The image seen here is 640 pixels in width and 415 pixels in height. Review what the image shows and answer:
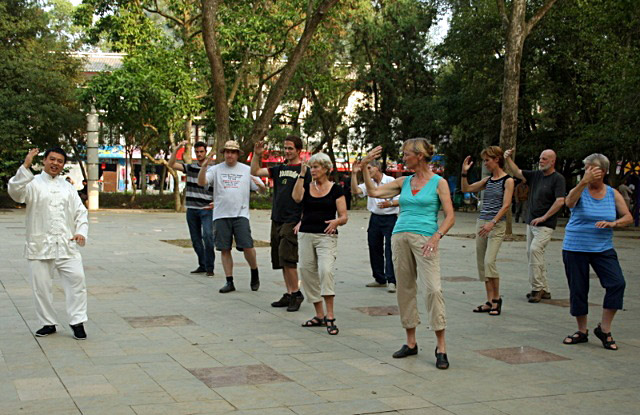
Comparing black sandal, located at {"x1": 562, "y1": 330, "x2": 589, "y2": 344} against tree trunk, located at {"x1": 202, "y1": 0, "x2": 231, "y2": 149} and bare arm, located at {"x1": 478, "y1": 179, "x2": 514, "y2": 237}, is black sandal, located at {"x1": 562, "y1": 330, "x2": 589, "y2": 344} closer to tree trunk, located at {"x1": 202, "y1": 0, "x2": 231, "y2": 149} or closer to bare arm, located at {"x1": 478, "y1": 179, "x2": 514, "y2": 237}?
bare arm, located at {"x1": 478, "y1": 179, "x2": 514, "y2": 237}

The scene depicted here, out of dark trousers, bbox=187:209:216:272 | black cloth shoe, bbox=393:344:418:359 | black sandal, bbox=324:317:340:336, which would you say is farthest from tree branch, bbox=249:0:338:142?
black cloth shoe, bbox=393:344:418:359

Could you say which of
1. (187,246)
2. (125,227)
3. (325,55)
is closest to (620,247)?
(187,246)

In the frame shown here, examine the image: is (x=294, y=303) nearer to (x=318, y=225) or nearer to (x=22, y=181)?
(x=318, y=225)

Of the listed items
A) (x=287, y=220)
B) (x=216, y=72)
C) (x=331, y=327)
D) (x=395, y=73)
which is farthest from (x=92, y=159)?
(x=331, y=327)

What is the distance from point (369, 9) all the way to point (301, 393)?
36203 millimetres

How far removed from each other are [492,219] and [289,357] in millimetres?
3509

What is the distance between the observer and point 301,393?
5.53m

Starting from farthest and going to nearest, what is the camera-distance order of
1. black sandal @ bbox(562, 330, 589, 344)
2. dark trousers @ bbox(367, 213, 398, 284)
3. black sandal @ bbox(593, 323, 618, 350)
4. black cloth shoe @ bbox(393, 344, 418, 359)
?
dark trousers @ bbox(367, 213, 398, 284), black sandal @ bbox(562, 330, 589, 344), black sandal @ bbox(593, 323, 618, 350), black cloth shoe @ bbox(393, 344, 418, 359)

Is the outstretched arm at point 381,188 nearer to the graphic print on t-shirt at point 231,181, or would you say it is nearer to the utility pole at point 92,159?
the graphic print on t-shirt at point 231,181

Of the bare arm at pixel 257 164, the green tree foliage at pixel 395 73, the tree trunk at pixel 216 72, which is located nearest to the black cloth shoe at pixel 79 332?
the bare arm at pixel 257 164

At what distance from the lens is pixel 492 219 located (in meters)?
9.22

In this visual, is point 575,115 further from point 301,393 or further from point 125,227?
point 301,393

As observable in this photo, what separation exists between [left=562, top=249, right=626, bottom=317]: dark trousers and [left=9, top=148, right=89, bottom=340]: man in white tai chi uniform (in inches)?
170

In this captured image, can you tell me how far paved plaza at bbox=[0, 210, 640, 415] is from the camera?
5.30 meters
